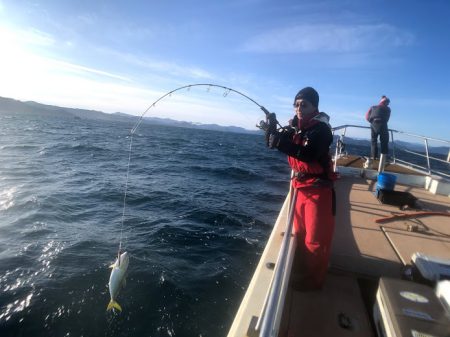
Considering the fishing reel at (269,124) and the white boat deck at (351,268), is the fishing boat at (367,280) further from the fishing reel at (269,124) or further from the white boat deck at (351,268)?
the fishing reel at (269,124)

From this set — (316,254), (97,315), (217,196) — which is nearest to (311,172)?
(316,254)

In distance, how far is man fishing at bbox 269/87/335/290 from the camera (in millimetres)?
3303

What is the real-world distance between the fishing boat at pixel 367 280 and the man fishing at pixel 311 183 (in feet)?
0.68

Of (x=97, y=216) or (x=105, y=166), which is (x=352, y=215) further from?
(x=105, y=166)

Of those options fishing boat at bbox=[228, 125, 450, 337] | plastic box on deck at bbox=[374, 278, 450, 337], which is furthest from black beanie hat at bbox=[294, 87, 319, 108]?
plastic box on deck at bbox=[374, 278, 450, 337]

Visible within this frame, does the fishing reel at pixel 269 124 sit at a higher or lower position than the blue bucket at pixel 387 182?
higher

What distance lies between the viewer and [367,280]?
149 inches

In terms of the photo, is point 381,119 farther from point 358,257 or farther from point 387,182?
point 358,257

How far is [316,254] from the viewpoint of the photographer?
331cm

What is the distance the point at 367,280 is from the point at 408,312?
148 centimetres

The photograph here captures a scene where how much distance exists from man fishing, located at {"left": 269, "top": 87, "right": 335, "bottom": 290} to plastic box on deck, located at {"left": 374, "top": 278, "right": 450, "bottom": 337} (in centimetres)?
69

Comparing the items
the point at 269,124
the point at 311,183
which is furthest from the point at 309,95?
the point at 311,183

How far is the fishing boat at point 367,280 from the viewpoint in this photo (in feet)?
7.55

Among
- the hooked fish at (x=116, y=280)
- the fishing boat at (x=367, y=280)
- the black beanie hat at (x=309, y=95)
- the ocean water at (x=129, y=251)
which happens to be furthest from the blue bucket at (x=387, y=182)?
the hooked fish at (x=116, y=280)
